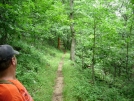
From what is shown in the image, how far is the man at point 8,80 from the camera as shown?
81.6 inches

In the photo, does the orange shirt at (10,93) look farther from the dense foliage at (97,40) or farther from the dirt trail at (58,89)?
the dirt trail at (58,89)

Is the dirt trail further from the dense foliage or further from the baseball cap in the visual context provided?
the baseball cap

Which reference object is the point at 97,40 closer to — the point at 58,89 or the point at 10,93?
the point at 58,89

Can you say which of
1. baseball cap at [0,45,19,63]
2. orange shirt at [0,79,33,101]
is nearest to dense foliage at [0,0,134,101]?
baseball cap at [0,45,19,63]

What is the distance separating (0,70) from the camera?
2.23 meters

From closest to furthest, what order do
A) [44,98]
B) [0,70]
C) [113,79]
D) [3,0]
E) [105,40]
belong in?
[0,70] → [3,0] → [44,98] → [105,40] → [113,79]

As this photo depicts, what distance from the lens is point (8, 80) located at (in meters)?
2.22

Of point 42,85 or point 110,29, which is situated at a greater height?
point 110,29

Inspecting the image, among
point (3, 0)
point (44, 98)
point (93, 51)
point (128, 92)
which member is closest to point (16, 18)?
point (3, 0)

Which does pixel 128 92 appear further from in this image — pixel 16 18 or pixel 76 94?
pixel 16 18

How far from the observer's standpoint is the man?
207 centimetres

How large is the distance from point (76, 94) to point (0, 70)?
29.9ft

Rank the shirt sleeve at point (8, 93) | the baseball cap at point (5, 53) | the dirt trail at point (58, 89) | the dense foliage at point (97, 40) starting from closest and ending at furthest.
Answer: the shirt sleeve at point (8, 93), the baseball cap at point (5, 53), the dirt trail at point (58, 89), the dense foliage at point (97, 40)

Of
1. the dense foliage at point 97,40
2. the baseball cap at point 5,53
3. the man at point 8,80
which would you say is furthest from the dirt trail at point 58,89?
the baseball cap at point 5,53
